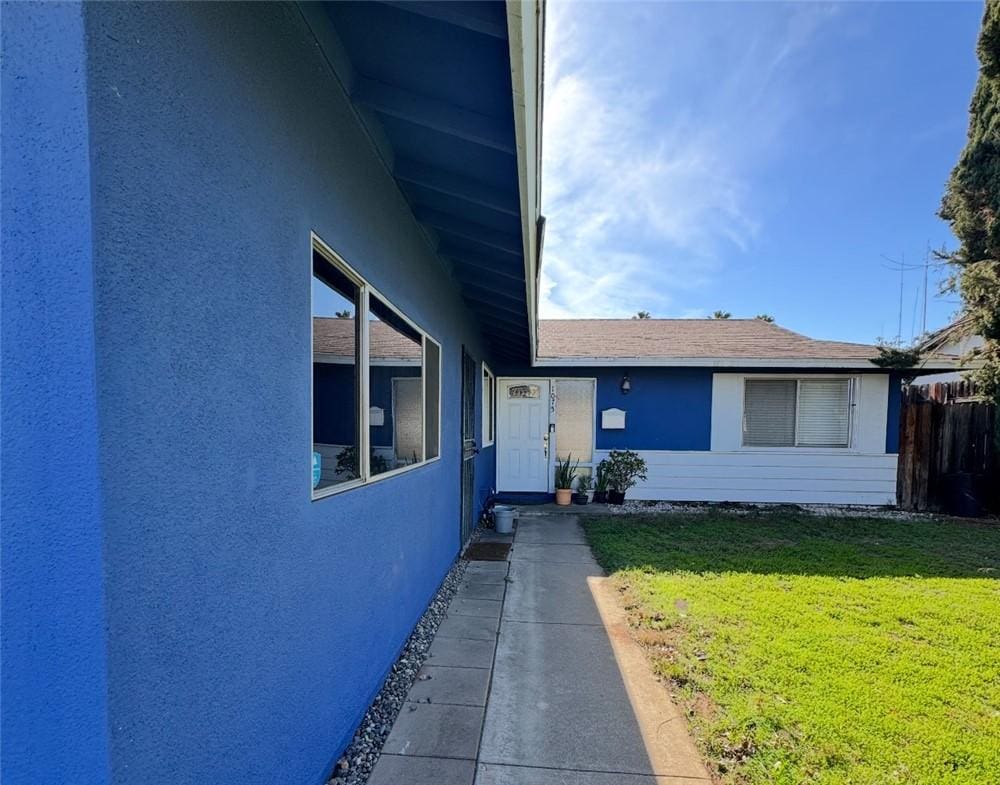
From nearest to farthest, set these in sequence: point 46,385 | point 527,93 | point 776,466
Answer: point 46,385 → point 527,93 → point 776,466

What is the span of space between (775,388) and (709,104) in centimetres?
514

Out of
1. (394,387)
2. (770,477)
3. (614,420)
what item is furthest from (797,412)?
(394,387)

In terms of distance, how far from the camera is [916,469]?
27.7 feet

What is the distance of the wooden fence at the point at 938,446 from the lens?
8.30 metres

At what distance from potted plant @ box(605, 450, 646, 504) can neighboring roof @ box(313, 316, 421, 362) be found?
20.6 ft

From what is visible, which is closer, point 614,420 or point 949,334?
point 614,420

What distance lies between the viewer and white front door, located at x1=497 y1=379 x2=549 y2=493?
907cm

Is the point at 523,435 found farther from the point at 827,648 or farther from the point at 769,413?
the point at 827,648

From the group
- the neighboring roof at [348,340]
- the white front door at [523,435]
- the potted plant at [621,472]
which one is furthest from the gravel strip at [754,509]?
the neighboring roof at [348,340]

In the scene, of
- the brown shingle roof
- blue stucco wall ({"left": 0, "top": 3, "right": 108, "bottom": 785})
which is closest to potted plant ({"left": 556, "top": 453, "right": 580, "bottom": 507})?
the brown shingle roof

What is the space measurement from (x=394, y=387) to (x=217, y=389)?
1.92m

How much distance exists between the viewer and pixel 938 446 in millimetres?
8414

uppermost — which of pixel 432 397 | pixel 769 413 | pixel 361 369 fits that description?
pixel 361 369

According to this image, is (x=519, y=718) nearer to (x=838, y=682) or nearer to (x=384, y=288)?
(x=838, y=682)
